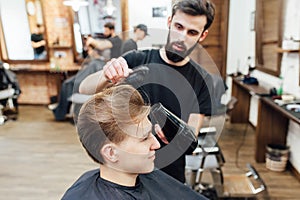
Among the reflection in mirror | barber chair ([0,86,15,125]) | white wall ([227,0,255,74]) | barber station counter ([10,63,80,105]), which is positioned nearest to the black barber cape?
white wall ([227,0,255,74])

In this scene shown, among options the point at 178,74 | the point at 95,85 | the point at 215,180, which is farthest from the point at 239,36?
the point at 95,85

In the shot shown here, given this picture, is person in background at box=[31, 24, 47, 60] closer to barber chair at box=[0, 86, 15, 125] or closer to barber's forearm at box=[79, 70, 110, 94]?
barber chair at box=[0, 86, 15, 125]

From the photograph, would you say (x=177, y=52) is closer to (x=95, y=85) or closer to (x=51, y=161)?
(x=95, y=85)

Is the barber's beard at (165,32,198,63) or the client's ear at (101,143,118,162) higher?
the barber's beard at (165,32,198,63)

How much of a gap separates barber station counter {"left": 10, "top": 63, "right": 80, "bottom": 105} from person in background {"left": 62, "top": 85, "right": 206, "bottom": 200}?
15.5 ft

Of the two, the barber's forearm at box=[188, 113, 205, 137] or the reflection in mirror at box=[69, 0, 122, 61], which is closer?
the barber's forearm at box=[188, 113, 205, 137]

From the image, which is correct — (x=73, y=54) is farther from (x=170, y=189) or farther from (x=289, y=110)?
(x=170, y=189)

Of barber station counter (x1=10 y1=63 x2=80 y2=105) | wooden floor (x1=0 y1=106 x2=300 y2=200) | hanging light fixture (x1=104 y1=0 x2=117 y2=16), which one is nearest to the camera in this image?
wooden floor (x1=0 y1=106 x2=300 y2=200)

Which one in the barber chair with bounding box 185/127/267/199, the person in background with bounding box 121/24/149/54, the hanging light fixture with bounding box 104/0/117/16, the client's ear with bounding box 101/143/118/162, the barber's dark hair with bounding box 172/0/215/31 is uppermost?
the hanging light fixture with bounding box 104/0/117/16

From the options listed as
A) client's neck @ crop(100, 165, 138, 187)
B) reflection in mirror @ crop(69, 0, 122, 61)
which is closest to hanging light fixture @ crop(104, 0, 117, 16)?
reflection in mirror @ crop(69, 0, 122, 61)

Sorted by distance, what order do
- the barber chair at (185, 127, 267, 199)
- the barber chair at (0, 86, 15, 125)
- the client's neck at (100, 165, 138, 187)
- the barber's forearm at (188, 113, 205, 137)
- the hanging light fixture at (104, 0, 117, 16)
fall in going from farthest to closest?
the hanging light fixture at (104, 0, 117, 16)
the barber chair at (0, 86, 15, 125)
the barber chair at (185, 127, 267, 199)
the barber's forearm at (188, 113, 205, 137)
the client's neck at (100, 165, 138, 187)

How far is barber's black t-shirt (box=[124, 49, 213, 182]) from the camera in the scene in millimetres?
1042

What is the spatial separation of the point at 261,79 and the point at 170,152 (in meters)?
3.49

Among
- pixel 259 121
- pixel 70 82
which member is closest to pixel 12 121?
pixel 70 82
